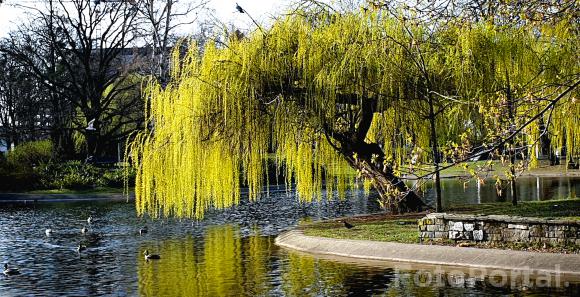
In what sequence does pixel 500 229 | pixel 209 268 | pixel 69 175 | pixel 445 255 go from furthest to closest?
pixel 69 175 → pixel 209 268 → pixel 500 229 → pixel 445 255

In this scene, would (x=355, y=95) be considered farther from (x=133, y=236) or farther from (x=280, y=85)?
(x=133, y=236)

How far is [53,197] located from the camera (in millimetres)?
46031

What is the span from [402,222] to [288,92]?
15.7ft

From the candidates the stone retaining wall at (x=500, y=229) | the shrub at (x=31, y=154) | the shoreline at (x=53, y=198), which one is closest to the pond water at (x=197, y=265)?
the stone retaining wall at (x=500, y=229)

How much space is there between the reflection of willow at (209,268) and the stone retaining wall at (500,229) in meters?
4.08

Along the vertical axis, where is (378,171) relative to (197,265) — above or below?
above

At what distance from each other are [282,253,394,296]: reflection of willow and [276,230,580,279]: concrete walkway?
1.20m

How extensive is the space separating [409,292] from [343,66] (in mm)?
9196

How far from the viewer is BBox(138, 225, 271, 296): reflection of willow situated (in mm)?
15547

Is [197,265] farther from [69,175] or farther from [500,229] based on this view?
[69,175]

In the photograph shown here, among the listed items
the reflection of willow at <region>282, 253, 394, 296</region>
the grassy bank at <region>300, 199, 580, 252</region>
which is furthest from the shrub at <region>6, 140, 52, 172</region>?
the reflection of willow at <region>282, 253, 394, 296</region>

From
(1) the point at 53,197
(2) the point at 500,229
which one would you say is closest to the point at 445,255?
(2) the point at 500,229

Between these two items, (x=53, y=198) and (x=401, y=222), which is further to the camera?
(x=53, y=198)

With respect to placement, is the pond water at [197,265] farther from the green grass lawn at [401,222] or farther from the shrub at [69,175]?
the shrub at [69,175]
